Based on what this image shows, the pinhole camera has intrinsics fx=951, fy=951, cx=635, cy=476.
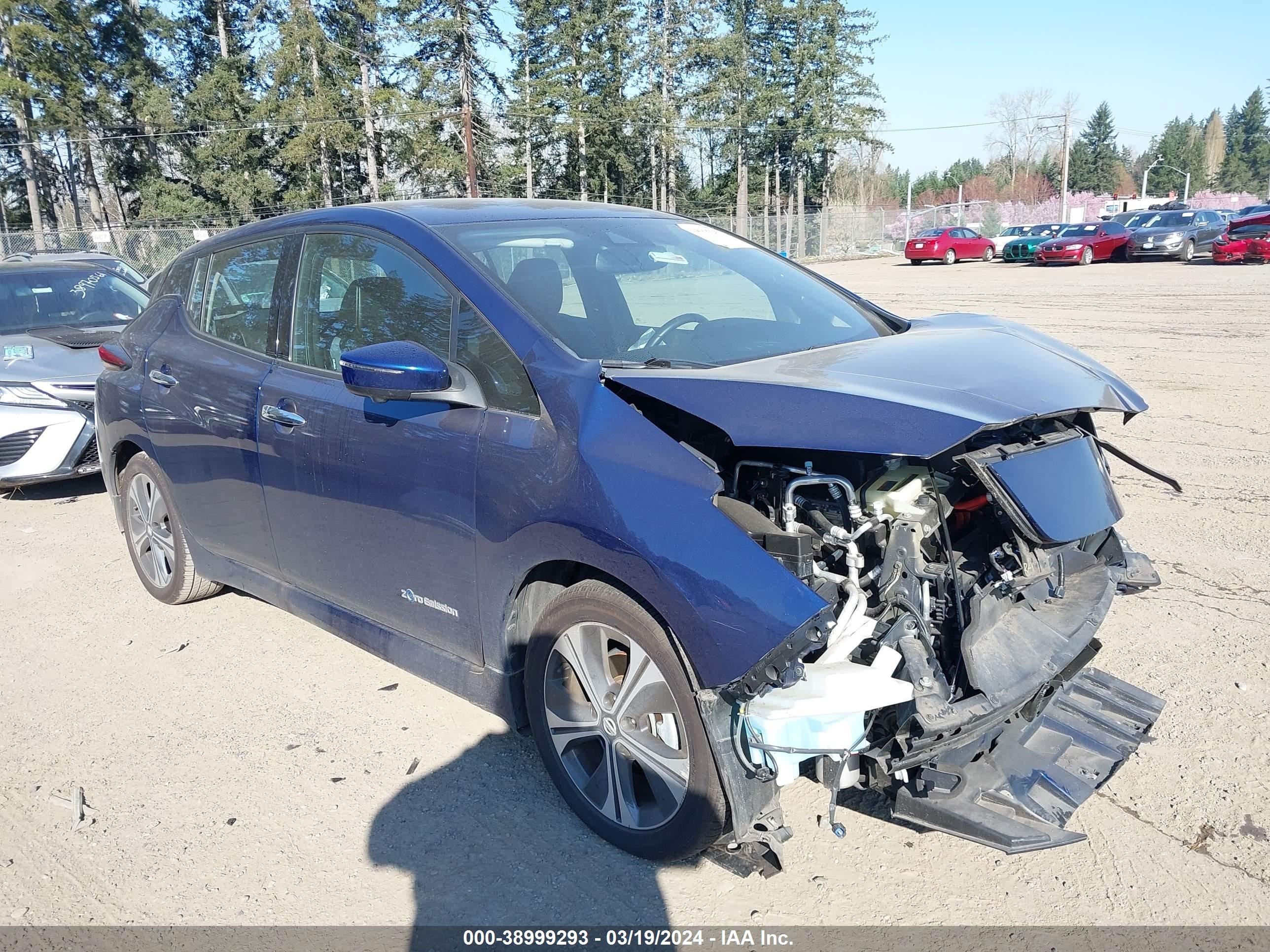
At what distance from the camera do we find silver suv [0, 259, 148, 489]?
6906 millimetres

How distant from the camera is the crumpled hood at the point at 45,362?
7.08 m

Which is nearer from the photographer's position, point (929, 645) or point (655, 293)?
point (929, 645)

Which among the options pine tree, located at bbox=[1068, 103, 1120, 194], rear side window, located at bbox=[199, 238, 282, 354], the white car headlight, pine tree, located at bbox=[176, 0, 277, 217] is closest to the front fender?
rear side window, located at bbox=[199, 238, 282, 354]

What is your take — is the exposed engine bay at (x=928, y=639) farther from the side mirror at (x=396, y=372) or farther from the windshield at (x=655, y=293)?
the side mirror at (x=396, y=372)

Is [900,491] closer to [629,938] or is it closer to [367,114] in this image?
[629,938]

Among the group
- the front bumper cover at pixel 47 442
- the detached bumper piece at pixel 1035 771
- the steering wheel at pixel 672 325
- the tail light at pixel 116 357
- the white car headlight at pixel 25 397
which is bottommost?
the detached bumper piece at pixel 1035 771

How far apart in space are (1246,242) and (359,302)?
95.7 ft

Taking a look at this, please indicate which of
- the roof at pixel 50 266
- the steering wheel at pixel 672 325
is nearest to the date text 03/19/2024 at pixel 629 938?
the steering wheel at pixel 672 325

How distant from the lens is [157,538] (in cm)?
490

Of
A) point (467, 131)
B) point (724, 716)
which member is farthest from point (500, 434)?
point (467, 131)

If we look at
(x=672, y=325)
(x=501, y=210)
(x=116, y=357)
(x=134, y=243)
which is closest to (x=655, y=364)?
(x=672, y=325)

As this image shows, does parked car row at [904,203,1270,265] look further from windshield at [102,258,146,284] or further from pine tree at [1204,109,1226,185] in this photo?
pine tree at [1204,109,1226,185]

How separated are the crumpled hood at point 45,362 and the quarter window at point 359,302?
4.36 m

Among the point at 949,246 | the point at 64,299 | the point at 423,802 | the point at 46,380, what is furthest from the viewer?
the point at 949,246
